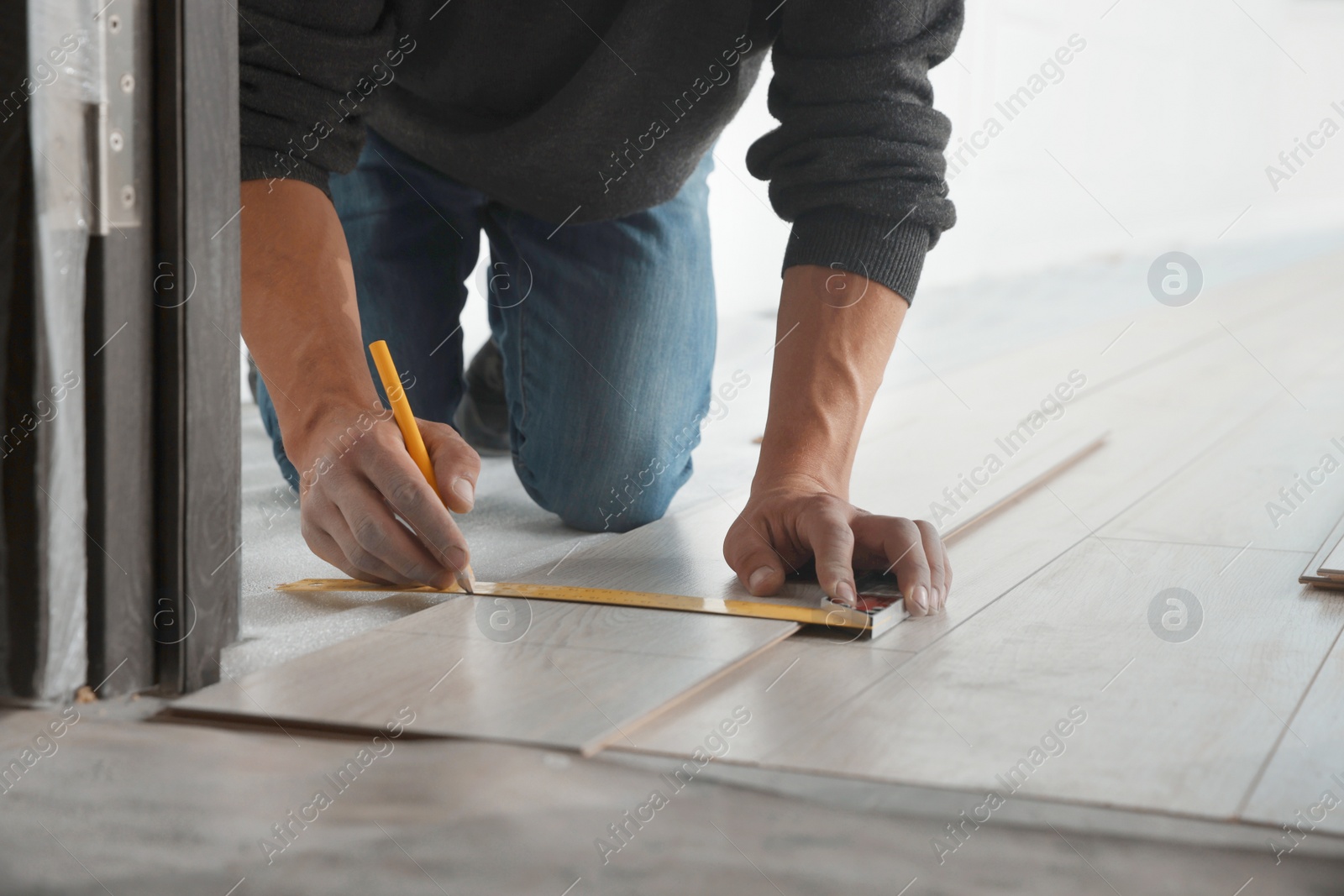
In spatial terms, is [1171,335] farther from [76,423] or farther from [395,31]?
[76,423]

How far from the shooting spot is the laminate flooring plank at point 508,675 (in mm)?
859

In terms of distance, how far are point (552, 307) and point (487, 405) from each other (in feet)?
1.55

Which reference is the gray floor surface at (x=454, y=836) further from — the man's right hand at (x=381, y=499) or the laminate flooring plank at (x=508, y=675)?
the man's right hand at (x=381, y=499)

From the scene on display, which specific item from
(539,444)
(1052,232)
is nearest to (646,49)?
(539,444)

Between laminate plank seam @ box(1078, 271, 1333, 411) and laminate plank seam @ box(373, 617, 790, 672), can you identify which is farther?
laminate plank seam @ box(1078, 271, 1333, 411)

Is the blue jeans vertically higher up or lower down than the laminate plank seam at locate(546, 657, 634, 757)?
higher up

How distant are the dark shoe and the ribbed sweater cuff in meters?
1.07

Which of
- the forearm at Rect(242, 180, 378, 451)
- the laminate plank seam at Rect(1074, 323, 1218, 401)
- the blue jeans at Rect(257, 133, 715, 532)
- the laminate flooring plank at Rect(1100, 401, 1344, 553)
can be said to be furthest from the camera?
the laminate plank seam at Rect(1074, 323, 1218, 401)

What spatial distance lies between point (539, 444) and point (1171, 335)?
9.21ft

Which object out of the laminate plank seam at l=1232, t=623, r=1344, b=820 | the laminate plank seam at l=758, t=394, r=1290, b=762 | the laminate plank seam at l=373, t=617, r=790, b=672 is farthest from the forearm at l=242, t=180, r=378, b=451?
the laminate plank seam at l=1232, t=623, r=1344, b=820

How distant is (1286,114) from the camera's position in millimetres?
10688

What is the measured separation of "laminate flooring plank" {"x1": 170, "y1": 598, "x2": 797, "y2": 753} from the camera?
859 millimetres

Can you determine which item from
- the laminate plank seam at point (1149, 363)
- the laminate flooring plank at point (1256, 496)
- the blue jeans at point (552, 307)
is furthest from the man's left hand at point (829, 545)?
the laminate plank seam at point (1149, 363)

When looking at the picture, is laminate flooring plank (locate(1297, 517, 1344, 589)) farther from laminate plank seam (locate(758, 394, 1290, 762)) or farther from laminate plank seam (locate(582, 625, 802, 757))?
laminate plank seam (locate(582, 625, 802, 757))
